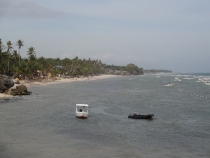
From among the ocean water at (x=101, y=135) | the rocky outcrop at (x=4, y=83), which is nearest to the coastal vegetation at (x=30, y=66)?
the rocky outcrop at (x=4, y=83)

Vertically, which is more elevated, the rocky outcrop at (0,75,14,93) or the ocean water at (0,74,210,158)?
the rocky outcrop at (0,75,14,93)

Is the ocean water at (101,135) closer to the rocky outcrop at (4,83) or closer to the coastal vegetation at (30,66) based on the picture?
the rocky outcrop at (4,83)

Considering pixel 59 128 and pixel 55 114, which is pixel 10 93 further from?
pixel 59 128

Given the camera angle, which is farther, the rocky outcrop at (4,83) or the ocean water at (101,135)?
the rocky outcrop at (4,83)

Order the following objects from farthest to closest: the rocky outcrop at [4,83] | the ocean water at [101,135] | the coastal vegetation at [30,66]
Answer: the coastal vegetation at [30,66]
the rocky outcrop at [4,83]
the ocean water at [101,135]

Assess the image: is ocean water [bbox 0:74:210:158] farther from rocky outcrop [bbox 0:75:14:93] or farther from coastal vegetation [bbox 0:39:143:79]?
coastal vegetation [bbox 0:39:143:79]

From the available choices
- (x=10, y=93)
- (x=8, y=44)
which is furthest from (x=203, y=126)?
(x=8, y=44)

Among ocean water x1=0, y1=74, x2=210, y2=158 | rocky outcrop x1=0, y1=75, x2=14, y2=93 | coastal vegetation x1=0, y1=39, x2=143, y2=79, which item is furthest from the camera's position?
coastal vegetation x1=0, y1=39, x2=143, y2=79

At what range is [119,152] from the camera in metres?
23.8

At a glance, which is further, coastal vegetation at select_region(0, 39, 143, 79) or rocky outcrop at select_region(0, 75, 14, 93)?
coastal vegetation at select_region(0, 39, 143, 79)

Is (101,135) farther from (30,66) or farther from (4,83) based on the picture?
(30,66)

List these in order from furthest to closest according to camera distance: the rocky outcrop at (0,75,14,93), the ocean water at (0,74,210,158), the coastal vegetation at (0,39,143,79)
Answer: the coastal vegetation at (0,39,143,79)
the rocky outcrop at (0,75,14,93)
the ocean water at (0,74,210,158)

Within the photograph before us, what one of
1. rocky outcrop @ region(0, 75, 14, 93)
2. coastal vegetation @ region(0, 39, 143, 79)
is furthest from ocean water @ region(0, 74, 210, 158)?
coastal vegetation @ region(0, 39, 143, 79)

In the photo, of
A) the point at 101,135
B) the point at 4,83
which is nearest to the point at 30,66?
the point at 4,83
